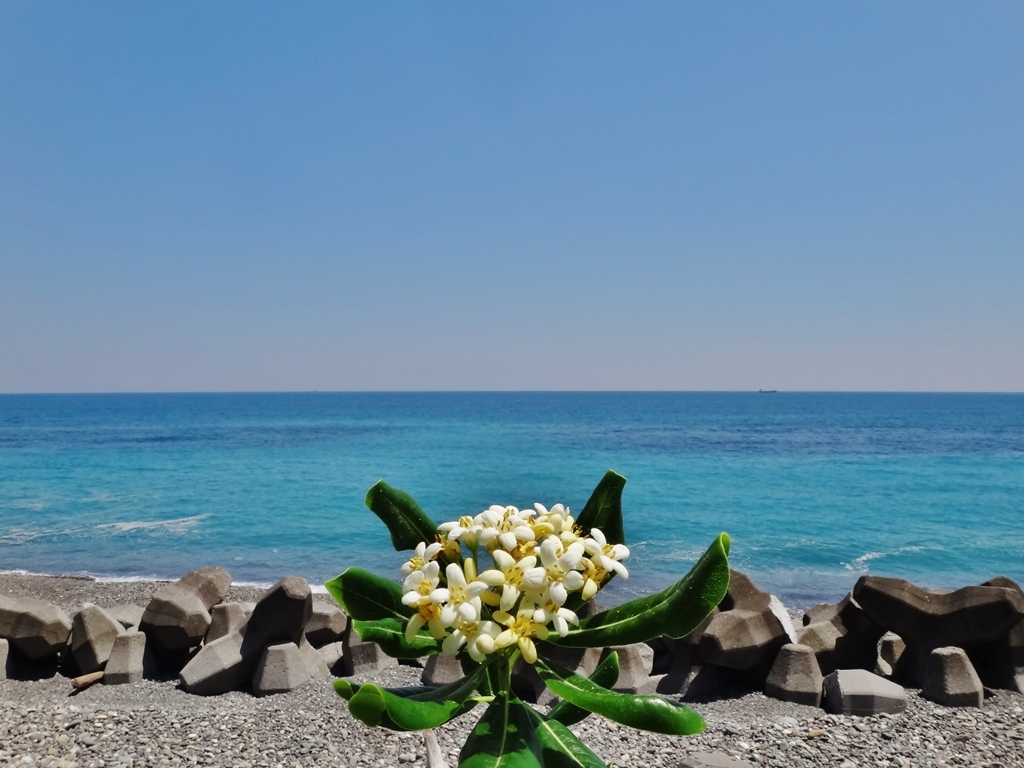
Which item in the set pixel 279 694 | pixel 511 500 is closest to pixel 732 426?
pixel 511 500

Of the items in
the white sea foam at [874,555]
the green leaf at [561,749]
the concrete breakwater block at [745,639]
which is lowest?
the white sea foam at [874,555]

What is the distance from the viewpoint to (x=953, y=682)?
5258mm

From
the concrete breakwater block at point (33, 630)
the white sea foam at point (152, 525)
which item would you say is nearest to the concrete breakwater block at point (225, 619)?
the concrete breakwater block at point (33, 630)

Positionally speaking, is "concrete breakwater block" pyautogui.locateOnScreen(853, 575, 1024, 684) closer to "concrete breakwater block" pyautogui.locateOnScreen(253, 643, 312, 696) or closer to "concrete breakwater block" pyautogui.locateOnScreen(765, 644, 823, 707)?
"concrete breakwater block" pyautogui.locateOnScreen(765, 644, 823, 707)

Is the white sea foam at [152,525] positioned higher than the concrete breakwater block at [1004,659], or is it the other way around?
the concrete breakwater block at [1004,659]

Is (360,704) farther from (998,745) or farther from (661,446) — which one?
(661,446)

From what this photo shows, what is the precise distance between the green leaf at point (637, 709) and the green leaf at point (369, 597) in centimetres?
45

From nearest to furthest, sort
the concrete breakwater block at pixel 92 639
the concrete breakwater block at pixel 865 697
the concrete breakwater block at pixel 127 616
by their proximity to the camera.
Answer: the concrete breakwater block at pixel 865 697
the concrete breakwater block at pixel 92 639
the concrete breakwater block at pixel 127 616

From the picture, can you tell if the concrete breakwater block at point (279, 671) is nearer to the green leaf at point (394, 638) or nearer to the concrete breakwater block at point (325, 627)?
the concrete breakwater block at point (325, 627)

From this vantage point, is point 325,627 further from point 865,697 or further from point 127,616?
point 865,697

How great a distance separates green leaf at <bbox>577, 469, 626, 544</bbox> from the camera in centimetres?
208

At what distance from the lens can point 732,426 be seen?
75688mm

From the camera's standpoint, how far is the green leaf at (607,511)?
6.83 ft

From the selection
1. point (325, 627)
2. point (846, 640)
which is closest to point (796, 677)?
point (846, 640)
